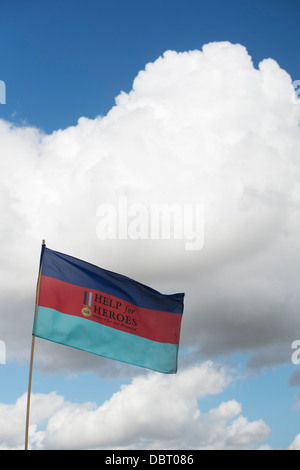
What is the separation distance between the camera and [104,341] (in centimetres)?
3644

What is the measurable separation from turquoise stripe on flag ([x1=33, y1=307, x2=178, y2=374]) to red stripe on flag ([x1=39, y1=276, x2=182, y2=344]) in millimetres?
345

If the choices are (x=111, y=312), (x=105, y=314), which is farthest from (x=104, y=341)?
(x=111, y=312)

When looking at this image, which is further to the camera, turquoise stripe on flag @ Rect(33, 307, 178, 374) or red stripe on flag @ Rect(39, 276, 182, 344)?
red stripe on flag @ Rect(39, 276, 182, 344)

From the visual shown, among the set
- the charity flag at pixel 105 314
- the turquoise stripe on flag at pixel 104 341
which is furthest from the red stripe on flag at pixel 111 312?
the turquoise stripe on flag at pixel 104 341

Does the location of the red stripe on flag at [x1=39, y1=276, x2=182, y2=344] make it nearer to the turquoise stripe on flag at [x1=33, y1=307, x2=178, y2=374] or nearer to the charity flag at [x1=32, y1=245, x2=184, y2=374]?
the charity flag at [x1=32, y1=245, x2=184, y2=374]

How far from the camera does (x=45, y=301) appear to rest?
34562mm

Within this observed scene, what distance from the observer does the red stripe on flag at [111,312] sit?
115 feet

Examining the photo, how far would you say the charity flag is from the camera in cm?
3488

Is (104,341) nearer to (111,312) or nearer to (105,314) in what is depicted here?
(105,314)

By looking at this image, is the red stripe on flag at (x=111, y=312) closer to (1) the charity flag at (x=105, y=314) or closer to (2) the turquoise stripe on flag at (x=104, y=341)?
(1) the charity flag at (x=105, y=314)

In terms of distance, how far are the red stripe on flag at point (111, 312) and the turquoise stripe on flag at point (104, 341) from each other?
1.13 feet

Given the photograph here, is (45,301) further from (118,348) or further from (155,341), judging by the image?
(155,341)

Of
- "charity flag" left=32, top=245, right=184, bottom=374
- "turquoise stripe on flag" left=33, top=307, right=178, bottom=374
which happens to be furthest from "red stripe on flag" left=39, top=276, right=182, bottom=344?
"turquoise stripe on flag" left=33, top=307, right=178, bottom=374

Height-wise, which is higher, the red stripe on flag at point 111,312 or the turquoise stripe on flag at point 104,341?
the red stripe on flag at point 111,312
